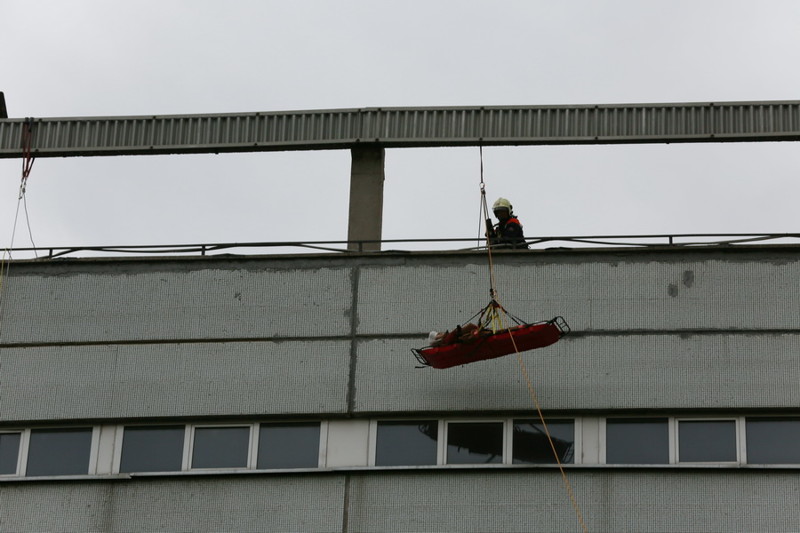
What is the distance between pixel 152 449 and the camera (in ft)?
61.8

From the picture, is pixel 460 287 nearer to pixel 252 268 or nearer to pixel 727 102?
pixel 252 268

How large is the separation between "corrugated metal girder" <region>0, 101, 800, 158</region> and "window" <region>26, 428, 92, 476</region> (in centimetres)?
422

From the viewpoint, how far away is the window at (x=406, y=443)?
60.1ft

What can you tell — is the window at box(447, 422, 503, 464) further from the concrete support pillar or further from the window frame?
the concrete support pillar

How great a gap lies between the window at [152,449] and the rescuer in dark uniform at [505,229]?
14.2ft

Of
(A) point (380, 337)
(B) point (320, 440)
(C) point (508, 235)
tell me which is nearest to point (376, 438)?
(B) point (320, 440)

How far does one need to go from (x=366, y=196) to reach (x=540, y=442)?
446 cm

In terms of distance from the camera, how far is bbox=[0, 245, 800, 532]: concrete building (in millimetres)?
17812

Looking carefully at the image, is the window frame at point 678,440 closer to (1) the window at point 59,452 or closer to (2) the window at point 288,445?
(2) the window at point 288,445

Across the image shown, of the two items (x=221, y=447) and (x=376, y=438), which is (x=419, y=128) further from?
(x=221, y=447)

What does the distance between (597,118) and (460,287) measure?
131 inches

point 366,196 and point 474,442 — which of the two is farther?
point 366,196

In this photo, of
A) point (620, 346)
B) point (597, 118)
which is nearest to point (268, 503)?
point (620, 346)

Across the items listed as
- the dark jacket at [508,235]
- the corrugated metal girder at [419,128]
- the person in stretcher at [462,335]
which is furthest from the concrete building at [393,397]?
the corrugated metal girder at [419,128]
